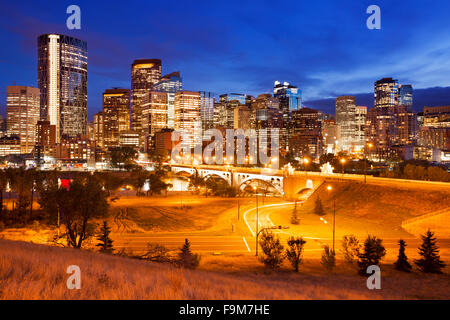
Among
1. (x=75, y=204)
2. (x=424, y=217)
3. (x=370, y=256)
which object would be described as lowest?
(x=370, y=256)

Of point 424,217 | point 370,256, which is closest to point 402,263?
point 370,256

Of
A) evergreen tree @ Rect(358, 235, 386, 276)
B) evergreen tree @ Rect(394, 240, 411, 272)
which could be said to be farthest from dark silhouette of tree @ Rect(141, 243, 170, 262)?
evergreen tree @ Rect(394, 240, 411, 272)

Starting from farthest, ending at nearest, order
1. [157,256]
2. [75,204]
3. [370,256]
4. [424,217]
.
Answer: [424,217] < [75,204] < [370,256] < [157,256]

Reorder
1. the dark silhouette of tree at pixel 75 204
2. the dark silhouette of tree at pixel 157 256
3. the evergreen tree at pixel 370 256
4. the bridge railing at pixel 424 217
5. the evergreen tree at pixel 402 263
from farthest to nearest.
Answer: the bridge railing at pixel 424 217 < the dark silhouette of tree at pixel 75 204 < the evergreen tree at pixel 370 256 < the evergreen tree at pixel 402 263 < the dark silhouette of tree at pixel 157 256

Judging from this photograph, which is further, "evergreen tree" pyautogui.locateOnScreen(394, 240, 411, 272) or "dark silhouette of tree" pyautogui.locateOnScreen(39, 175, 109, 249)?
"dark silhouette of tree" pyautogui.locateOnScreen(39, 175, 109, 249)

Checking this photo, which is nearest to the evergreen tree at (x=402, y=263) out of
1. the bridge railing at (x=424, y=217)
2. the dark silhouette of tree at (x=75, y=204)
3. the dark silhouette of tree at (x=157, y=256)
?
the bridge railing at (x=424, y=217)

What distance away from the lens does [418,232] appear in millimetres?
38562

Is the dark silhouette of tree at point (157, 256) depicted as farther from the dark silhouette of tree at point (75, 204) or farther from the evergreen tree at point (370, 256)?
the evergreen tree at point (370, 256)

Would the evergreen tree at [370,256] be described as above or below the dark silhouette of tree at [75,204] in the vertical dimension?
below

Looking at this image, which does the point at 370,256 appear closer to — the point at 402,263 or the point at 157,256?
the point at 402,263

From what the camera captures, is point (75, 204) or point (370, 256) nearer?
point (370, 256)

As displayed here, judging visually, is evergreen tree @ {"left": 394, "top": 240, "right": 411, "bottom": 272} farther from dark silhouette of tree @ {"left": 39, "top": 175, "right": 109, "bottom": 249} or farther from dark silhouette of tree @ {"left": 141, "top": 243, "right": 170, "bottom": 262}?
dark silhouette of tree @ {"left": 39, "top": 175, "right": 109, "bottom": 249}

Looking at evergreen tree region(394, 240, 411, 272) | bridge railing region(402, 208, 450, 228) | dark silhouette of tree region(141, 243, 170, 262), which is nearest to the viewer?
dark silhouette of tree region(141, 243, 170, 262)
